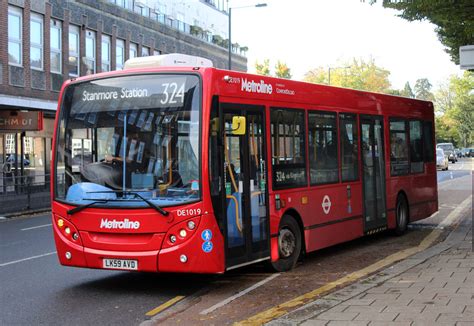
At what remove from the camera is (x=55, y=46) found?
26.8 metres

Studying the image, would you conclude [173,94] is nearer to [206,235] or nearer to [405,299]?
[206,235]

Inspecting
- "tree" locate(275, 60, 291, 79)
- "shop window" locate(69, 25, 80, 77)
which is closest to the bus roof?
"shop window" locate(69, 25, 80, 77)

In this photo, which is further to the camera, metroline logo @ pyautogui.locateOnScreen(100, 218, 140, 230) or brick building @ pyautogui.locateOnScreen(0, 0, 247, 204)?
brick building @ pyautogui.locateOnScreen(0, 0, 247, 204)

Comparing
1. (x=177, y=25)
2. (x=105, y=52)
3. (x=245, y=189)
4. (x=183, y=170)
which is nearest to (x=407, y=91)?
(x=177, y=25)

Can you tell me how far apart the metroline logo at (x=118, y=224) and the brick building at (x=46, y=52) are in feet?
45.7

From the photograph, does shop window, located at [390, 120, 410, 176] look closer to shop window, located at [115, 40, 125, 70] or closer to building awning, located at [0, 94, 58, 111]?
building awning, located at [0, 94, 58, 111]

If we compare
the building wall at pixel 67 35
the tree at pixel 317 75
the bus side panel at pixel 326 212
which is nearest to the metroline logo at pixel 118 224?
the bus side panel at pixel 326 212

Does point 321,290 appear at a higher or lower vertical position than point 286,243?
lower

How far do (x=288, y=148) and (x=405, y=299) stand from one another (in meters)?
3.22

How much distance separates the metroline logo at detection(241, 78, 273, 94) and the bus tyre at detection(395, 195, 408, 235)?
541 centimetres

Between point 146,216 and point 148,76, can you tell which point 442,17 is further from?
point 146,216

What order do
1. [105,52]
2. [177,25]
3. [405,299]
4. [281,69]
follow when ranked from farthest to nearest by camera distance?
1. [281,69]
2. [177,25]
3. [105,52]
4. [405,299]

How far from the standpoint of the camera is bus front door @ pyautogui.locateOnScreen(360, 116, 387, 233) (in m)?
11.3

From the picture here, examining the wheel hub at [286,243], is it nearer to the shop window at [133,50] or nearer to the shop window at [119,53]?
the shop window at [119,53]
